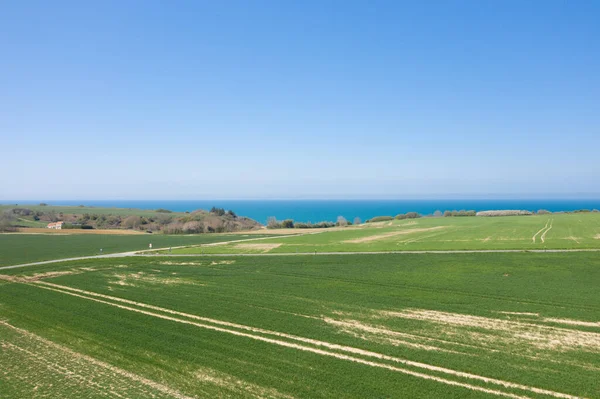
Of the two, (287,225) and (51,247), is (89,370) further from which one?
(287,225)

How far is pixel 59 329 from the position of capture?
866 inches

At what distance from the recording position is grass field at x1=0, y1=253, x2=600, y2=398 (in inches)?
599

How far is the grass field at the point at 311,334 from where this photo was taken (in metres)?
15.2

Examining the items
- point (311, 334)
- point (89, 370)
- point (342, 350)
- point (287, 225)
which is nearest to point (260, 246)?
point (311, 334)

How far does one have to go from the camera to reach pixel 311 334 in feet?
67.5

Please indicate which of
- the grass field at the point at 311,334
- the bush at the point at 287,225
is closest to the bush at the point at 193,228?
the bush at the point at 287,225

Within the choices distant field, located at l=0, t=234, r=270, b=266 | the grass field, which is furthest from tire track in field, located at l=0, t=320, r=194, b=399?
distant field, located at l=0, t=234, r=270, b=266

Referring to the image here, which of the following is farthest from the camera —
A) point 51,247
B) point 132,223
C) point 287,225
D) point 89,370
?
point 132,223

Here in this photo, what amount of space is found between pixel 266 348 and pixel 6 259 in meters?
47.7

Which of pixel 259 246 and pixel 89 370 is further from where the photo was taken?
pixel 259 246

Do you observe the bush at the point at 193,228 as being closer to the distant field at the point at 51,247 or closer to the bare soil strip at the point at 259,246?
the distant field at the point at 51,247

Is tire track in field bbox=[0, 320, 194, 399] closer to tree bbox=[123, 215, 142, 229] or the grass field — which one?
the grass field

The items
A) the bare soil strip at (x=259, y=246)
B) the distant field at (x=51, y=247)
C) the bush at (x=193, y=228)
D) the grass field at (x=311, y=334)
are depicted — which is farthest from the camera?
the bush at (x=193, y=228)

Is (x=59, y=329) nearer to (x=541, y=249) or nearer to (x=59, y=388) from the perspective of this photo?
(x=59, y=388)
